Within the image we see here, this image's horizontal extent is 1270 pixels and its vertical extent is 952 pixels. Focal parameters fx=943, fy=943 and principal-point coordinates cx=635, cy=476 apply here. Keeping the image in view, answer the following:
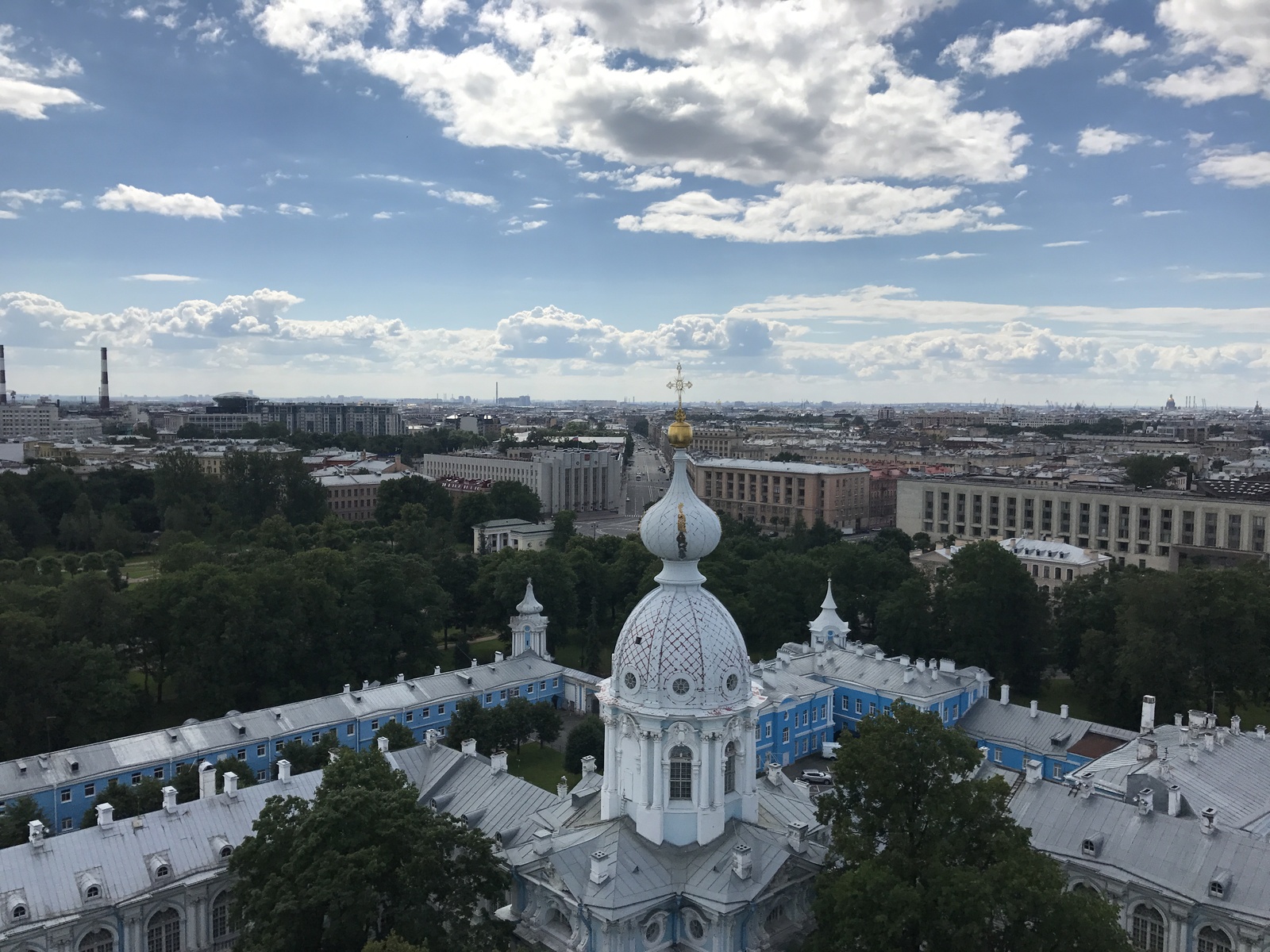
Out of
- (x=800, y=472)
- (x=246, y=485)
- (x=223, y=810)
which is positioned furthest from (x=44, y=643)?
(x=800, y=472)

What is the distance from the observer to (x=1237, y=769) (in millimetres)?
33781

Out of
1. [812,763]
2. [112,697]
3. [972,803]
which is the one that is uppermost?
[972,803]

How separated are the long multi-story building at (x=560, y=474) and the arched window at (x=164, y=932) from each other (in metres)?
114

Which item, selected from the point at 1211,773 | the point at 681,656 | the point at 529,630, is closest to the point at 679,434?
the point at 681,656

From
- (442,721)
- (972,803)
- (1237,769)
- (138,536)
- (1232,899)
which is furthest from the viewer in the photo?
(138,536)

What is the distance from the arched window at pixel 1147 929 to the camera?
2620 cm

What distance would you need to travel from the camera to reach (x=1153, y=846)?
27516 mm

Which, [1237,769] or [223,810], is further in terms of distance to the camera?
[1237,769]

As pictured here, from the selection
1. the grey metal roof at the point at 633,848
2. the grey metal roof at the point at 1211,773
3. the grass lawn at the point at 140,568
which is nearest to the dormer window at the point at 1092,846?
the grey metal roof at the point at 1211,773

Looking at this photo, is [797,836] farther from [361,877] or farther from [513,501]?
[513,501]

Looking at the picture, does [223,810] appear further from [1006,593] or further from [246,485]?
[246,485]

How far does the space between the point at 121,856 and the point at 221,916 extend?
3.28m

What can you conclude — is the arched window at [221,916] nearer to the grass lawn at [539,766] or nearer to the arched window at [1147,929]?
the grass lawn at [539,766]

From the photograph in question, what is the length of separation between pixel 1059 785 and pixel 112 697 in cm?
A: 4108
